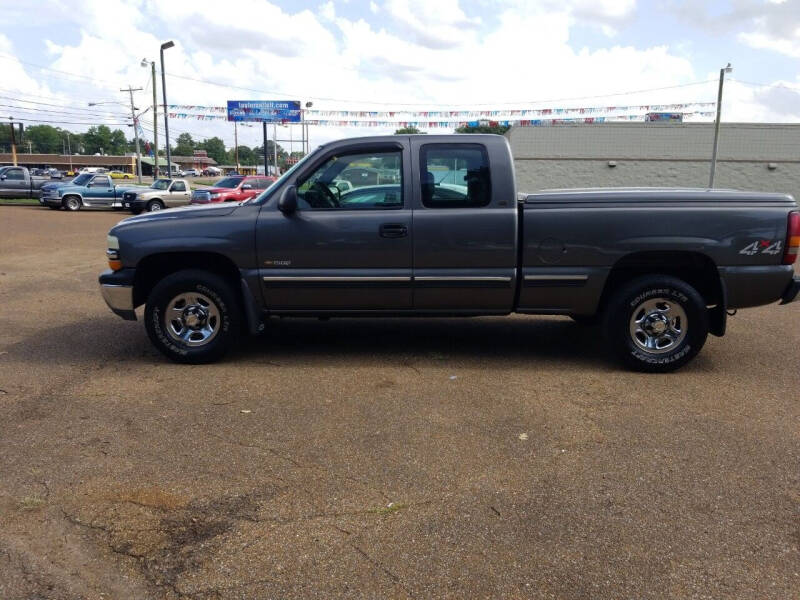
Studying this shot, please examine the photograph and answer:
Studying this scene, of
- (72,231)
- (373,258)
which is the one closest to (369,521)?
(373,258)

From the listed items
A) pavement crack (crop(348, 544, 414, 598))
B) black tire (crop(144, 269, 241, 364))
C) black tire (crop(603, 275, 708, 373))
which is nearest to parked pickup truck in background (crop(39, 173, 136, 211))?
black tire (crop(144, 269, 241, 364))

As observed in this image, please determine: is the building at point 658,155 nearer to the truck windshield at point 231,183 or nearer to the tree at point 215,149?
the truck windshield at point 231,183

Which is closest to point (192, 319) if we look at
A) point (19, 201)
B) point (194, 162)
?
point (19, 201)

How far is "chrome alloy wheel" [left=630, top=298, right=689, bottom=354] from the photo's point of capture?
5.70 m

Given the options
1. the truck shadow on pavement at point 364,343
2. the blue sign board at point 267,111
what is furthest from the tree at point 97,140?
the truck shadow on pavement at point 364,343

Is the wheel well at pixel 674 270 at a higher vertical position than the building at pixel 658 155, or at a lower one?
lower

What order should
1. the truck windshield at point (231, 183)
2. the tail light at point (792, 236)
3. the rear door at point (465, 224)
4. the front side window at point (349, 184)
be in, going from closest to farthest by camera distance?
1. the tail light at point (792, 236)
2. the rear door at point (465, 224)
3. the front side window at point (349, 184)
4. the truck windshield at point (231, 183)

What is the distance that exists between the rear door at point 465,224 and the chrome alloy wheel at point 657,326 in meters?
A: 1.08

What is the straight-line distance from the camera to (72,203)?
28.3 metres

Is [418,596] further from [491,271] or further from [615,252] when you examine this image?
[615,252]

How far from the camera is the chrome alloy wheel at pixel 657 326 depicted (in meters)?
5.70

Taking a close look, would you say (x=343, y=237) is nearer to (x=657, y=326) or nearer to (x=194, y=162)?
(x=657, y=326)

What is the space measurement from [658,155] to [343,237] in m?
31.2

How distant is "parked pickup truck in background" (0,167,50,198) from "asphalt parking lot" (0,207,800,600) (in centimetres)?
2811
